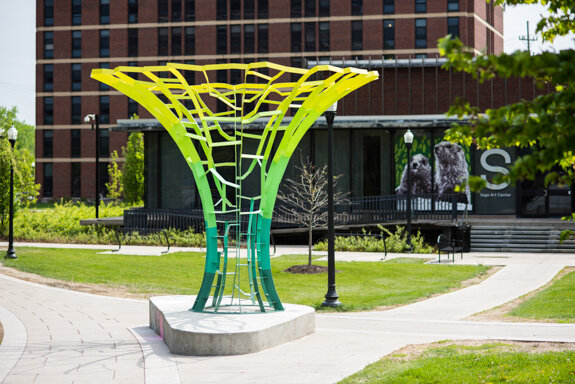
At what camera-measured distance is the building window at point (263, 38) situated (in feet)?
218

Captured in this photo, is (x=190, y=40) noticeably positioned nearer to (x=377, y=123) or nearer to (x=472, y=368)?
(x=377, y=123)

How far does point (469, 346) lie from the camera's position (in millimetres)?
9906

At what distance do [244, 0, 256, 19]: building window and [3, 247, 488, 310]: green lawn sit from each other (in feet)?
150

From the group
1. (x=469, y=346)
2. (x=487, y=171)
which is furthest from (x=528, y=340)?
(x=487, y=171)

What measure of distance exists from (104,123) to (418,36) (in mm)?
31058

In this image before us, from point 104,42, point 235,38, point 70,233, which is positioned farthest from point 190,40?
point 70,233

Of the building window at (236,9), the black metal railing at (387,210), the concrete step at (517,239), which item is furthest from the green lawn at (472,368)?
the building window at (236,9)

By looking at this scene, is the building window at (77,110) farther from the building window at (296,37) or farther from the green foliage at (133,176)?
the green foliage at (133,176)

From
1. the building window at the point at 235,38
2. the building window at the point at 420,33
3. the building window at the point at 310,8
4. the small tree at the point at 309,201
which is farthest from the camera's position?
the building window at the point at 235,38

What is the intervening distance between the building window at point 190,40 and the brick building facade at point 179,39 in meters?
0.09

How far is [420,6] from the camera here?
6359 centimetres

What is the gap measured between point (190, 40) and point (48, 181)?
20.4 metres

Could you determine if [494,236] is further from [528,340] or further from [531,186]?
[528,340]

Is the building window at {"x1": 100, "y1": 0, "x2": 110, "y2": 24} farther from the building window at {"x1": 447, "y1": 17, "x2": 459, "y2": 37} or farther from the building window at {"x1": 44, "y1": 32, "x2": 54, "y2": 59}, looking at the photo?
the building window at {"x1": 447, "y1": 17, "x2": 459, "y2": 37}
